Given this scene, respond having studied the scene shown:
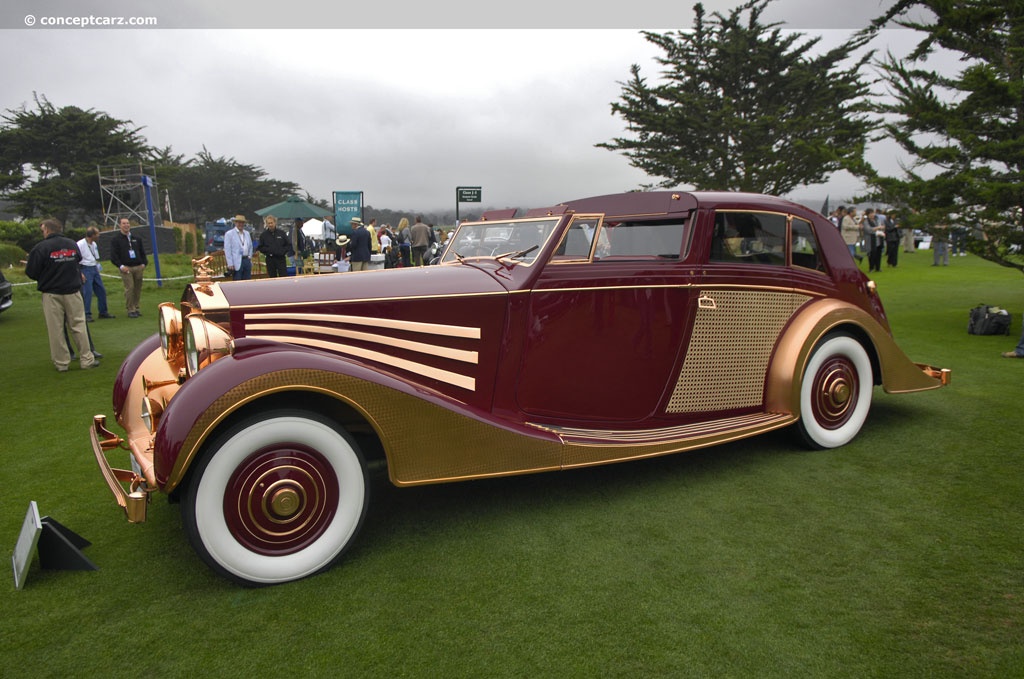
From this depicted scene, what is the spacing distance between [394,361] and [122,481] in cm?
138

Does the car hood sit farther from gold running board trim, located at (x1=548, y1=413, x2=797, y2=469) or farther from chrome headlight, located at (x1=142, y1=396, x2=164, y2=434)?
gold running board trim, located at (x1=548, y1=413, x2=797, y2=469)

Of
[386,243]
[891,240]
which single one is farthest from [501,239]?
[891,240]

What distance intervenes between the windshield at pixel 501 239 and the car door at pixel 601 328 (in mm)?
137

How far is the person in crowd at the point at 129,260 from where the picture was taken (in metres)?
10.6

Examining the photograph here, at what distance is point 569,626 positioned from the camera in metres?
2.34

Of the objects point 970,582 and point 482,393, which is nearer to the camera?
point 970,582

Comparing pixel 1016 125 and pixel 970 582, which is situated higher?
pixel 1016 125

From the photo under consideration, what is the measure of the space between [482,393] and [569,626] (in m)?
1.24

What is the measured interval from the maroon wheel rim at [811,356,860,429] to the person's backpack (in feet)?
16.8

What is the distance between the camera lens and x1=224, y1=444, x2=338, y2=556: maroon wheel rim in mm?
2582

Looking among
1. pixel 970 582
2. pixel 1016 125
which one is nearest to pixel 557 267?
pixel 970 582

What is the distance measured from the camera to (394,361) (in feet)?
10.0

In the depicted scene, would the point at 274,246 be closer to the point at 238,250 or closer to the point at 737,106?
the point at 238,250

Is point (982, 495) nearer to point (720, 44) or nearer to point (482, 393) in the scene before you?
point (482, 393)
